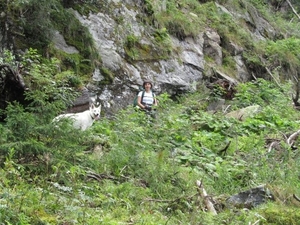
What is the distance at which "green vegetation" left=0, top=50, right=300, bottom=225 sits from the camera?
13.9 ft

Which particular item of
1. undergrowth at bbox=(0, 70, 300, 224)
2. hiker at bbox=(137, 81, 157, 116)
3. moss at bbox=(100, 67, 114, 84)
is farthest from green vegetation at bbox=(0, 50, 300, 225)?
moss at bbox=(100, 67, 114, 84)

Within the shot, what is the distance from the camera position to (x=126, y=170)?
611cm

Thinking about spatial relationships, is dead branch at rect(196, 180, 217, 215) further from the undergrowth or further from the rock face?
the rock face

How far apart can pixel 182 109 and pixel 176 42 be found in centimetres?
427

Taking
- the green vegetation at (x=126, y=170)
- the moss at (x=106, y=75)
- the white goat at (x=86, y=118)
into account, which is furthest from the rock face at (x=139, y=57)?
the green vegetation at (x=126, y=170)

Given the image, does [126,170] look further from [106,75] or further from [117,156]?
[106,75]

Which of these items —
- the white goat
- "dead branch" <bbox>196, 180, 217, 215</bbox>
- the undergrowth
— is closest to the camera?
the undergrowth

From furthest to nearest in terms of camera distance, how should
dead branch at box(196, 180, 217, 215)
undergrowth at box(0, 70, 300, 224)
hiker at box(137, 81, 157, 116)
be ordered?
hiker at box(137, 81, 157, 116)
dead branch at box(196, 180, 217, 215)
undergrowth at box(0, 70, 300, 224)

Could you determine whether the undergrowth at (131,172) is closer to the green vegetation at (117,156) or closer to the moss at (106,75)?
the green vegetation at (117,156)

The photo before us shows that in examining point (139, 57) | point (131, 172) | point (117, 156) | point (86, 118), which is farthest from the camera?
point (139, 57)

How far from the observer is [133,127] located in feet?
25.1

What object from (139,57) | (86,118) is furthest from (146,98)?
(86,118)

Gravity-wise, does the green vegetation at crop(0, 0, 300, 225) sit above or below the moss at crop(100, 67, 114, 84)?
above

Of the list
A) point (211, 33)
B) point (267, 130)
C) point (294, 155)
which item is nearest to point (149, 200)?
point (294, 155)
